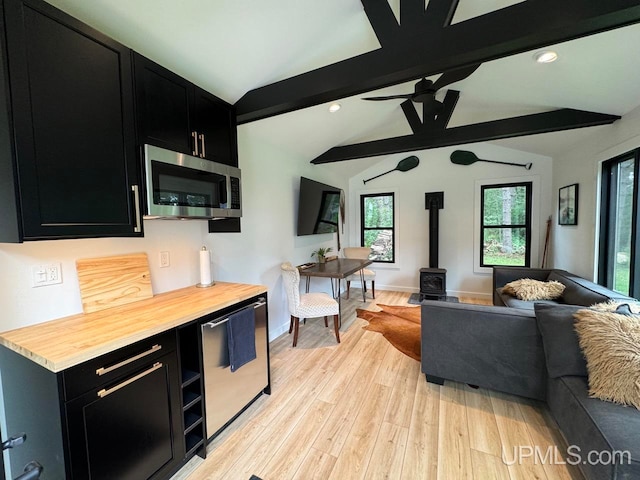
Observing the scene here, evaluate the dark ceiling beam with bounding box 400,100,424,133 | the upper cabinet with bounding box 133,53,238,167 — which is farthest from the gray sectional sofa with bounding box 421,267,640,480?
the dark ceiling beam with bounding box 400,100,424,133

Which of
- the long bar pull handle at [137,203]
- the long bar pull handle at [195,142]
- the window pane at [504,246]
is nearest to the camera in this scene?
the long bar pull handle at [137,203]

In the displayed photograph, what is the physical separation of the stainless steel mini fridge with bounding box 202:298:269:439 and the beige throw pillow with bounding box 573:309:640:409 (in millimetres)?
2064

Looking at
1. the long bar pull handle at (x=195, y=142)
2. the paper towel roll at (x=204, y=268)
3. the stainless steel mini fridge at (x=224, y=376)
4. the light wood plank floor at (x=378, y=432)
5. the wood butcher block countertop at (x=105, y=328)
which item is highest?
the long bar pull handle at (x=195, y=142)

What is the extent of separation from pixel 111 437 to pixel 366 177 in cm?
523

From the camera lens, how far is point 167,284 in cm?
204

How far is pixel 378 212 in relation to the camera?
18.2 feet

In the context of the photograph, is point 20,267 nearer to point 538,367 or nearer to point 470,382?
point 470,382

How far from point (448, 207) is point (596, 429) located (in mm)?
4047

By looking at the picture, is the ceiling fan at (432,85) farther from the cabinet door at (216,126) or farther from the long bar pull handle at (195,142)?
the long bar pull handle at (195,142)

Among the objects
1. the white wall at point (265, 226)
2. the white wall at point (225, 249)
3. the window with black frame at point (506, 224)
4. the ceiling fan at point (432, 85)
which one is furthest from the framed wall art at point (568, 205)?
the white wall at point (265, 226)

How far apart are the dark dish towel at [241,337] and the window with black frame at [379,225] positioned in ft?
13.0

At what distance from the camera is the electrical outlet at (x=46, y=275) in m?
1.40

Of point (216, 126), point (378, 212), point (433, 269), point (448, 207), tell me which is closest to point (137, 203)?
point (216, 126)

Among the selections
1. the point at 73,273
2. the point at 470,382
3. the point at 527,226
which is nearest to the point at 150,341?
the point at 73,273
